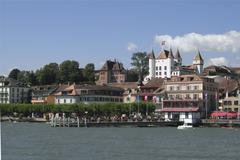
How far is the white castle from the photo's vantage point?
152 metres

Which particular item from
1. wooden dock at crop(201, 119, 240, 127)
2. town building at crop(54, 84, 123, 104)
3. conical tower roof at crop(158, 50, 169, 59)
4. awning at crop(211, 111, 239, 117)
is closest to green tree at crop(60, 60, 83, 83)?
town building at crop(54, 84, 123, 104)

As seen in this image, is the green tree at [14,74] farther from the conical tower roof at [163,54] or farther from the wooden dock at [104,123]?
the wooden dock at [104,123]

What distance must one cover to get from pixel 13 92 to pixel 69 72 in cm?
1932

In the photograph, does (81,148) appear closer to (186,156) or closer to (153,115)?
(186,156)

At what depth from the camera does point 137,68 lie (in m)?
172

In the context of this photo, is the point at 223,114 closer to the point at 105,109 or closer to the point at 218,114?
the point at 218,114

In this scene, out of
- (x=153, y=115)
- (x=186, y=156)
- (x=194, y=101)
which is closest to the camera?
(x=186, y=156)

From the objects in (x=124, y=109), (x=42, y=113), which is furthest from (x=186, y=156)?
(x=42, y=113)

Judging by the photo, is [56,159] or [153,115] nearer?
[56,159]

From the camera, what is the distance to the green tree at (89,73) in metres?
166

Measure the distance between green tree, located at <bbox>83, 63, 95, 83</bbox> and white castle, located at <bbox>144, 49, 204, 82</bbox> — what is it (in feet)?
57.4

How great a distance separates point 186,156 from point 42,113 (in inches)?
3480

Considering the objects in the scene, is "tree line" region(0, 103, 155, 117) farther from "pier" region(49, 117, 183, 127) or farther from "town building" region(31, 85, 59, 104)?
"town building" region(31, 85, 59, 104)

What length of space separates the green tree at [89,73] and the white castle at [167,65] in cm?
1750
